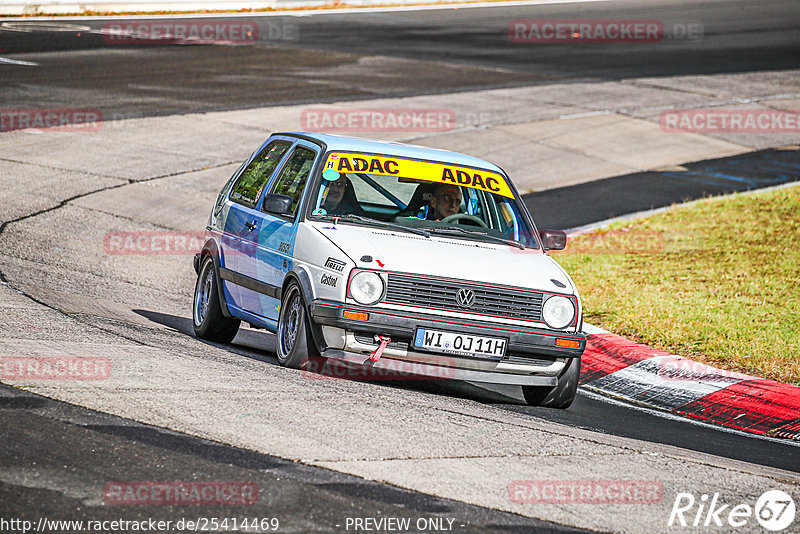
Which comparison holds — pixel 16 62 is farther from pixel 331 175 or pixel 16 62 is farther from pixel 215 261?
pixel 331 175

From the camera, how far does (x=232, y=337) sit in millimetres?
9500

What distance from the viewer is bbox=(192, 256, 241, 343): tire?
9258 mm

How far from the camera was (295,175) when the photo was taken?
29.2ft

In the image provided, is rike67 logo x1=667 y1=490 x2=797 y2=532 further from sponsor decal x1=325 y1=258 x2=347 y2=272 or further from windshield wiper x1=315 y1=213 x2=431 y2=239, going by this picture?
windshield wiper x1=315 y1=213 x2=431 y2=239

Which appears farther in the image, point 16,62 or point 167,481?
point 16,62

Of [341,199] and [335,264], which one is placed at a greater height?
[341,199]

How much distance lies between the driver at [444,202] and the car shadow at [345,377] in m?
1.25

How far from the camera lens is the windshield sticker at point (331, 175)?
854cm

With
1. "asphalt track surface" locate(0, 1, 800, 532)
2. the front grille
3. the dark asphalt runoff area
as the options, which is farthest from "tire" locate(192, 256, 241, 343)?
the dark asphalt runoff area

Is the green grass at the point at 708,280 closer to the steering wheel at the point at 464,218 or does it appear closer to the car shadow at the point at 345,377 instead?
the car shadow at the point at 345,377

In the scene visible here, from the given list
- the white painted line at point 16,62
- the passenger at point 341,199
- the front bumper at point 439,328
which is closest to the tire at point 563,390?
the front bumper at point 439,328

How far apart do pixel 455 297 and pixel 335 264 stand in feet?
2.68

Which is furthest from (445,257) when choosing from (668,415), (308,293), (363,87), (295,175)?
(363,87)

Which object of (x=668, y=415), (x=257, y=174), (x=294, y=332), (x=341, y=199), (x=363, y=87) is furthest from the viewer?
(x=363, y=87)
